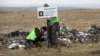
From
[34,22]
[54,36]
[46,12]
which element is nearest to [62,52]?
[54,36]

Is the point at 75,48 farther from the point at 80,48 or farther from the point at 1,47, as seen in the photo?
the point at 1,47

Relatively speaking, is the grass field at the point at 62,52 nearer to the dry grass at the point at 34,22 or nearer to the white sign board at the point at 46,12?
the white sign board at the point at 46,12

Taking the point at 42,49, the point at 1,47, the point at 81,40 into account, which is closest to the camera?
the point at 42,49

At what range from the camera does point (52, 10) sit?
18.0m

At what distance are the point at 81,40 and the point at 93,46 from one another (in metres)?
1.85

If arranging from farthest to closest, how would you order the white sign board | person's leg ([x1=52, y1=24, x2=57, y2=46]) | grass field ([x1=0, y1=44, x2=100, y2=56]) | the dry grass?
1. the dry grass
2. person's leg ([x1=52, y1=24, x2=57, y2=46])
3. the white sign board
4. grass field ([x1=0, y1=44, x2=100, y2=56])

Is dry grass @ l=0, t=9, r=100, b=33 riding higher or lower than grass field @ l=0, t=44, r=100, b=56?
lower

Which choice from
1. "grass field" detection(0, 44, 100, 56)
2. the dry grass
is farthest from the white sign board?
the dry grass

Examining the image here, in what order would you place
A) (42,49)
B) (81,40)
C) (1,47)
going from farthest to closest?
(81,40) → (1,47) → (42,49)

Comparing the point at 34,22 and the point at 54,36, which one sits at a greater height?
the point at 54,36

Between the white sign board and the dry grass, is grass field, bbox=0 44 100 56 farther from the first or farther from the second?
the dry grass

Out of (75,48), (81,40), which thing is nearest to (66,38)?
(81,40)

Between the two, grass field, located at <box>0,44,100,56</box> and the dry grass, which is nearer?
grass field, located at <box>0,44,100,56</box>

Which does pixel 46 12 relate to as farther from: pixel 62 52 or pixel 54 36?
pixel 62 52
